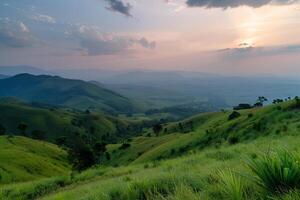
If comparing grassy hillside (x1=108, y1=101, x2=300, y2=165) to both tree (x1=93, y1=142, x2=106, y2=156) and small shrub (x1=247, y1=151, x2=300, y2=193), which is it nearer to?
small shrub (x1=247, y1=151, x2=300, y2=193)

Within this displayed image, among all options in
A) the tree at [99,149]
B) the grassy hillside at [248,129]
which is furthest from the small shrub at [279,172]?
the tree at [99,149]

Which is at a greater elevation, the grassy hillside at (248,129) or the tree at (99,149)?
the grassy hillside at (248,129)

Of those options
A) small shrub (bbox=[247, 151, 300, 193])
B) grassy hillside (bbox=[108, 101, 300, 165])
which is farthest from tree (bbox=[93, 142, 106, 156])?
small shrub (bbox=[247, 151, 300, 193])

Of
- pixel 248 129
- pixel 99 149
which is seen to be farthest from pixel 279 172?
pixel 99 149

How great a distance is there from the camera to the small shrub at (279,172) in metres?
5.48

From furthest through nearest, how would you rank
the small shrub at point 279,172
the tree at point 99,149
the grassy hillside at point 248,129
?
the tree at point 99,149 < the grassy hillside at point 248,129 < the small shrub at point 279,172

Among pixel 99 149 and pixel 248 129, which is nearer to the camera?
pixel 248 129

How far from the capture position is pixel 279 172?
5562 mm

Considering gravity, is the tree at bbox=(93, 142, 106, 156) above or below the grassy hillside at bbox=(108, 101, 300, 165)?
below

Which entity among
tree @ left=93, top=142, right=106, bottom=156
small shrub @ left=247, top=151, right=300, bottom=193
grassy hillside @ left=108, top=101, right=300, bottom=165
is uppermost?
small shrub @ left=247, top=151, right=300, bottom=193

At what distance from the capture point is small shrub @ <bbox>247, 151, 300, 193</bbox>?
5.48m

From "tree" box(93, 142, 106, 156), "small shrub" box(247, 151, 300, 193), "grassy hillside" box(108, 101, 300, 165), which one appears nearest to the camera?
"small shrub" box(247, 151, 300, 193)

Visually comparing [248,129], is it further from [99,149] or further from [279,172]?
[99,149]

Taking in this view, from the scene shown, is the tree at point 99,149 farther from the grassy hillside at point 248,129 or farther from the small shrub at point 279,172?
the small shrub at point 279,172
